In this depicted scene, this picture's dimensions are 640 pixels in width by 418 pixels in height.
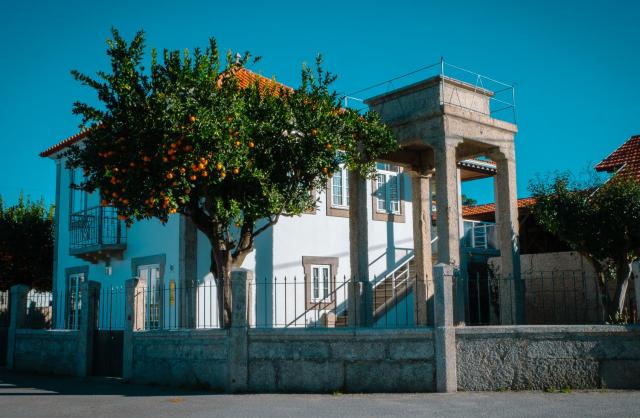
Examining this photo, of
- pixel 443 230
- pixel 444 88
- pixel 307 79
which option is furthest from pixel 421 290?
pixel 307 79

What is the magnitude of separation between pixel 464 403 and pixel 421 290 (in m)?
6.55

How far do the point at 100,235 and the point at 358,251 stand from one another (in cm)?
941

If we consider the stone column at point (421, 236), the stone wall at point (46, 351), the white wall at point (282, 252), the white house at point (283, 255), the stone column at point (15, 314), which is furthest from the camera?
the stone column at point (15, 314)

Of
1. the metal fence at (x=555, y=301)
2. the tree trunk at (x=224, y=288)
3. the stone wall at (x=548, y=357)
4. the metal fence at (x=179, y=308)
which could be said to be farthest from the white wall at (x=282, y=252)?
the stone wall at (x=548, y=357)

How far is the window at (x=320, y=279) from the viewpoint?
62.5 feet

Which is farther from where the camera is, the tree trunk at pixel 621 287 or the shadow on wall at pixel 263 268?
the shadow on wall at pixel 263 268

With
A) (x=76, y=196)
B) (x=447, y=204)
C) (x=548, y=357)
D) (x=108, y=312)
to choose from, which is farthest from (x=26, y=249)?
(x=548, y=357)

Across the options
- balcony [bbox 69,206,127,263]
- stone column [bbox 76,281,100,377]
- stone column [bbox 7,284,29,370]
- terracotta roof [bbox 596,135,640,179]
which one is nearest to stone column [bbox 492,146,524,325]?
terracotta roof [bbox 596,135,640,179]

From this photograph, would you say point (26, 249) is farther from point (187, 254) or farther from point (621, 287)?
point (621, 287)

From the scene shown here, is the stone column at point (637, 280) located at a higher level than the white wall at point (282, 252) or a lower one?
lower

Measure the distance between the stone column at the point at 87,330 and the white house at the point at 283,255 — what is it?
357mm

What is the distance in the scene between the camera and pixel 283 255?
1869cm

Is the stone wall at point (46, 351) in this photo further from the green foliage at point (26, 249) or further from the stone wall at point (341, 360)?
the green foliage at point (26, 249)

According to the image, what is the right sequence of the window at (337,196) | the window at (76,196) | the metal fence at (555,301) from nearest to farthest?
1. the metal fence at (555,301)
2. the window at (337,196)
3. the window at (76,196)
